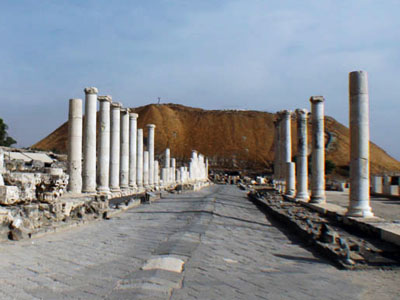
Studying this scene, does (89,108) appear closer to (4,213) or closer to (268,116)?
(4,213)

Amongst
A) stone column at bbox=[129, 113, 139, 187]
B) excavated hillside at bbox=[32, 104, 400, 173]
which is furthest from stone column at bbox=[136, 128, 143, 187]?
excavated hillside at bbox=[32, 104, 400, 173]

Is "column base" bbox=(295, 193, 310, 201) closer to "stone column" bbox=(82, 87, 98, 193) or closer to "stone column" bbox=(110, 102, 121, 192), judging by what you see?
"stone column" bbox=(110, 102, 121, 192)

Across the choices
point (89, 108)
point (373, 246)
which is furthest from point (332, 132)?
point (373, 246)

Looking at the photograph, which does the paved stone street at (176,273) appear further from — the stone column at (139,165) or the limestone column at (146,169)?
the limestone column at (146,169)

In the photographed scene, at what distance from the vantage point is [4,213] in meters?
7.50

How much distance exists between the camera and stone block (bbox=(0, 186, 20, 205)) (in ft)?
26.0

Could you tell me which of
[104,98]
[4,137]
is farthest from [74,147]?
[4,137]

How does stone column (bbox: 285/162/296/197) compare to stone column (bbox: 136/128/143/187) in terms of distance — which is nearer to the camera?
stone column (bbox: 285/162/296/197)

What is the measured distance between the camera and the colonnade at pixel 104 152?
51.2ft

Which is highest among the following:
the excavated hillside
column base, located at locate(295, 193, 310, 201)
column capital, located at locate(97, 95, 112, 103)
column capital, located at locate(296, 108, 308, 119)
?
the excavated hillside

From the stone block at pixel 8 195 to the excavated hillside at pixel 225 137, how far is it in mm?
72501

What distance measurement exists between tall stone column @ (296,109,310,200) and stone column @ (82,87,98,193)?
918 centimetres

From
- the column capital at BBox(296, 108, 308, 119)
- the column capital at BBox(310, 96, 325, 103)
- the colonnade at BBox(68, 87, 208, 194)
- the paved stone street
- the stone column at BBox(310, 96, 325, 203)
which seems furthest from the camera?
the column capital at BBox(296, 108, 308, 119)

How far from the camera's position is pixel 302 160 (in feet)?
68.0
